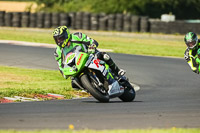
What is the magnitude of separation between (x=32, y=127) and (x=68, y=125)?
0.51 metres

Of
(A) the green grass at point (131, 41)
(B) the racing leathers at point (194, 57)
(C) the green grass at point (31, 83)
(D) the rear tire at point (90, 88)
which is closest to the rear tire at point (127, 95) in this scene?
(D) the rear tire at point (90, 88)

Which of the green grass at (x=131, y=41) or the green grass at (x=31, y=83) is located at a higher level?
the green grass at (x=31, y=83)

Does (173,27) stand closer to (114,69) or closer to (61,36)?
(114,69)

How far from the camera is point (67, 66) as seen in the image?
10.4 m

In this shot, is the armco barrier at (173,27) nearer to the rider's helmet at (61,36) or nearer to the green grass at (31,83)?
the green grass at (31,83)

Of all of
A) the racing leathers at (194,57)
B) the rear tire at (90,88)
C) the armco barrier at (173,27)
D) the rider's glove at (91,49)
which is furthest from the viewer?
the armco barrier at (173,27)

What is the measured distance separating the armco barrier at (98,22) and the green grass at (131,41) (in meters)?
0.64

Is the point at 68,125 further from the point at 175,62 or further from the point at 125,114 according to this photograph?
the point at 175,62

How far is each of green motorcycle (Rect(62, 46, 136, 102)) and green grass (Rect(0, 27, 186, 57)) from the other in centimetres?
1485

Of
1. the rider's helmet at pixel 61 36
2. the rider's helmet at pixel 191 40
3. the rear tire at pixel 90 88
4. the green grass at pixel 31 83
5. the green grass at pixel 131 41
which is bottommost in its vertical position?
the green grass at pixel 131 41

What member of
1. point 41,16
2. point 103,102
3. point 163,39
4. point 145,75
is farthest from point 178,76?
point 41,16

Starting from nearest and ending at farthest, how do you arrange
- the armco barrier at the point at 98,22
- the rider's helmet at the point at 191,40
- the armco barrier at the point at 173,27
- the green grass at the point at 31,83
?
1. the green grass at the point at 31,83
2. the rider's helmet at the point at 191,40
3. the armco barrier at the point at 173,27
4. the armco barrier at the point at 98,22

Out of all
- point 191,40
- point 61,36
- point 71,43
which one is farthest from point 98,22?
point 61,36

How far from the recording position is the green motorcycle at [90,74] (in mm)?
10242
